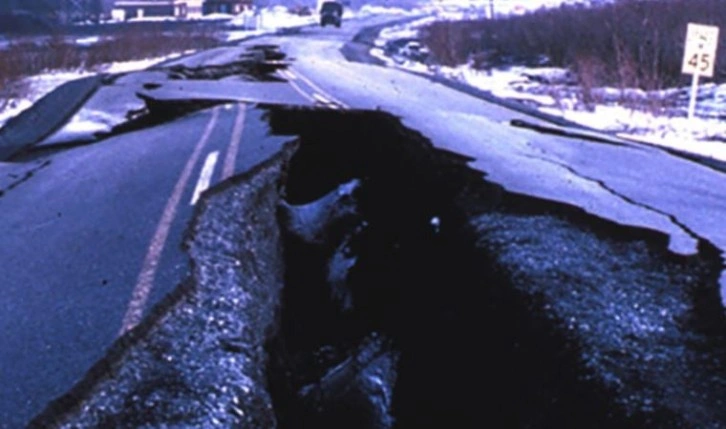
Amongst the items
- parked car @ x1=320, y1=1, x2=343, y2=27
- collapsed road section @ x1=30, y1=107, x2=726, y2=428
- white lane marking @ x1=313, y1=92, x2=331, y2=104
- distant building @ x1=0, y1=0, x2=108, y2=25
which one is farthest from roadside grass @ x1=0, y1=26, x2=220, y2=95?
distant building @ x1=0, y1=0, x2=108, y2=25

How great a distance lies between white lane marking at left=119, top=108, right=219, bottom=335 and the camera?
418 cm

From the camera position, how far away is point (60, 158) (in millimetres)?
9539

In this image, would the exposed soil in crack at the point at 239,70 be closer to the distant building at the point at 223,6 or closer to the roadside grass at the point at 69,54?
the roadside grass at the point at 69,54

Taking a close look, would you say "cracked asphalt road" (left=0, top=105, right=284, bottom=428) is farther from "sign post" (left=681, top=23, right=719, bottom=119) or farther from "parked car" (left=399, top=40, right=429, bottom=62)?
"parked car" (left=399, top=40, right=429, bottom=62)

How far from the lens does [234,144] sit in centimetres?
855

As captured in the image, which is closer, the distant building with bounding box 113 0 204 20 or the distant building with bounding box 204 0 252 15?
the distant building with bounding box 113 0 204 20

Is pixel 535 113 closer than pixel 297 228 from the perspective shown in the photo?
No

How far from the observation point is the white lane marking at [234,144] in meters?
7.28

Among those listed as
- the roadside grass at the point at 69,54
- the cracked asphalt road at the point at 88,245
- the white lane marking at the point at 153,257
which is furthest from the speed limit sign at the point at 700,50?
the roadside grass at the point at 69,54

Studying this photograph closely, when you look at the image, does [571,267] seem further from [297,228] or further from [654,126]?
[654,126]

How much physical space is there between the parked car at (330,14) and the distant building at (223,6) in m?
21.5

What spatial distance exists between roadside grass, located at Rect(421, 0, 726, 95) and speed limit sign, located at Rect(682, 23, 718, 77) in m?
2.60

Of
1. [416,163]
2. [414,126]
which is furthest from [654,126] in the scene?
[416,163]

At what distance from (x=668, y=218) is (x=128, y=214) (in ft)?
13.4
